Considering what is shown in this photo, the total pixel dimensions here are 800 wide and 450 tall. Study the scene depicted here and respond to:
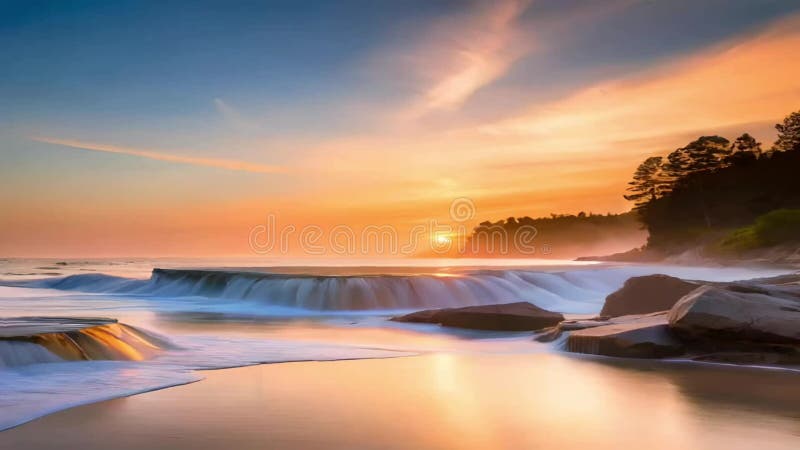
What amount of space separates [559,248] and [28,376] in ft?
467

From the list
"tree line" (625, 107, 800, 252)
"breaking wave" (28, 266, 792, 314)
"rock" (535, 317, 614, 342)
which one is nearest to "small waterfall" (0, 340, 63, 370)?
"rock" (535, 317, 614, 342)

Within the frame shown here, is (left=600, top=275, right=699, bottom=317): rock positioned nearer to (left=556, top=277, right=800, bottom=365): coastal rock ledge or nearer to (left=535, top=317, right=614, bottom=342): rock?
(left=535, top=317, right=614, bottom=342): rock

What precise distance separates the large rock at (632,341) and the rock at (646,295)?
510 cm

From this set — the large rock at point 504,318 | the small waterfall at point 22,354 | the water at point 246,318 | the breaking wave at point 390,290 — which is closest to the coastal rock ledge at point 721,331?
the water at point 246,318

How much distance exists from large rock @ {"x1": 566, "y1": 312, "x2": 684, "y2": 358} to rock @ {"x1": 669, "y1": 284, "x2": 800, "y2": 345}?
40cm

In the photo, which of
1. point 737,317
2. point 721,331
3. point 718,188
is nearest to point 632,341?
point 721,331

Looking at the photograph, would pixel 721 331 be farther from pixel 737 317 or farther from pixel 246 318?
pixel 246 318

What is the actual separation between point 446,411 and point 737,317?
19.2 ft

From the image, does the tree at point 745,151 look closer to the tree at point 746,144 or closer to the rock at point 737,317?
the tree at point 746,144

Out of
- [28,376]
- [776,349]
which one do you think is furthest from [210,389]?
[776,349]

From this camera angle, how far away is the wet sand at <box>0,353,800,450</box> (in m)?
7.08

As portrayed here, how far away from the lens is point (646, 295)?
1898cm

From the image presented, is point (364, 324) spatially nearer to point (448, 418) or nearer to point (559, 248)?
point (448, 418)

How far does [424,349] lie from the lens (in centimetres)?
1486
